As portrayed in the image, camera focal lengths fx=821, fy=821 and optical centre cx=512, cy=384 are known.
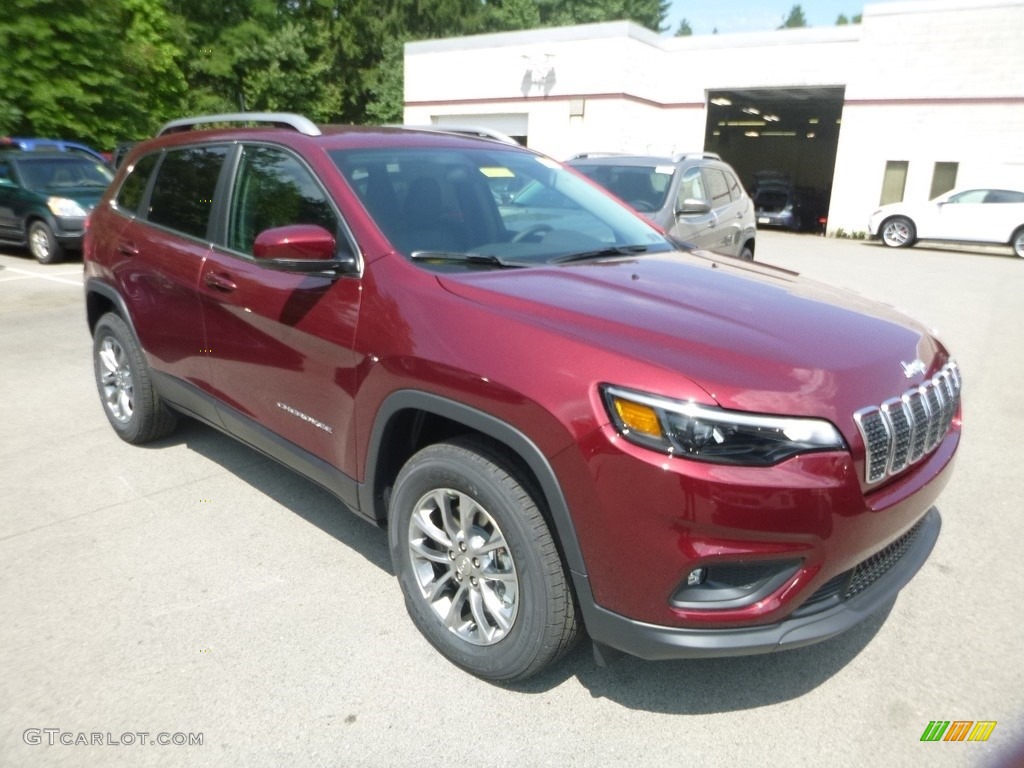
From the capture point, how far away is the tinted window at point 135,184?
15.2ft

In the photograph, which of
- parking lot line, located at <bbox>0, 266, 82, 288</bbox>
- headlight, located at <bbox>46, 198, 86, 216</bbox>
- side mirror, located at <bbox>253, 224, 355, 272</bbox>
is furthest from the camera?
headlight, located at <bbox>46, 198, 86, 216</bbox>

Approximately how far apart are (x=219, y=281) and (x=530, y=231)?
140cm

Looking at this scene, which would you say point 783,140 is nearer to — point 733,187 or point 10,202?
point 733,187

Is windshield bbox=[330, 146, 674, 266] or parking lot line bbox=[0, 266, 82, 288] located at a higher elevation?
windshield bbox=[330, 146, 674, 266]

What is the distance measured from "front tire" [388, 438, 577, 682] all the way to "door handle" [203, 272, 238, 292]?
1.33m

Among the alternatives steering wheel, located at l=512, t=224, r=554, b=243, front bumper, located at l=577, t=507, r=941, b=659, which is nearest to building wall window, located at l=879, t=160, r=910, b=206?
steering wheel, located at l=512, t=224, r=554, b=243

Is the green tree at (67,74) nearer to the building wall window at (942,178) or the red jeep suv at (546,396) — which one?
the red jeep suv at (546,396)

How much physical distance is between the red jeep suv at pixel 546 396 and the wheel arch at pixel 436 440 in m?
0.01

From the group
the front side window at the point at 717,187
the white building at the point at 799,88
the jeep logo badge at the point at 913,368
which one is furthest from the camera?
the white building at the point at 799,88

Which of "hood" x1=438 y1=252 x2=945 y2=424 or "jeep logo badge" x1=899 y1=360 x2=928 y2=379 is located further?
"jeep logo badge" x1=899 y1=360 x2=928 y2=379

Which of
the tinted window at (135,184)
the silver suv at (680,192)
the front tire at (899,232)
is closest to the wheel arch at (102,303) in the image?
the tinted window at (135,184)

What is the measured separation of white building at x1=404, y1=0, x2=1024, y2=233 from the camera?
2134cm
